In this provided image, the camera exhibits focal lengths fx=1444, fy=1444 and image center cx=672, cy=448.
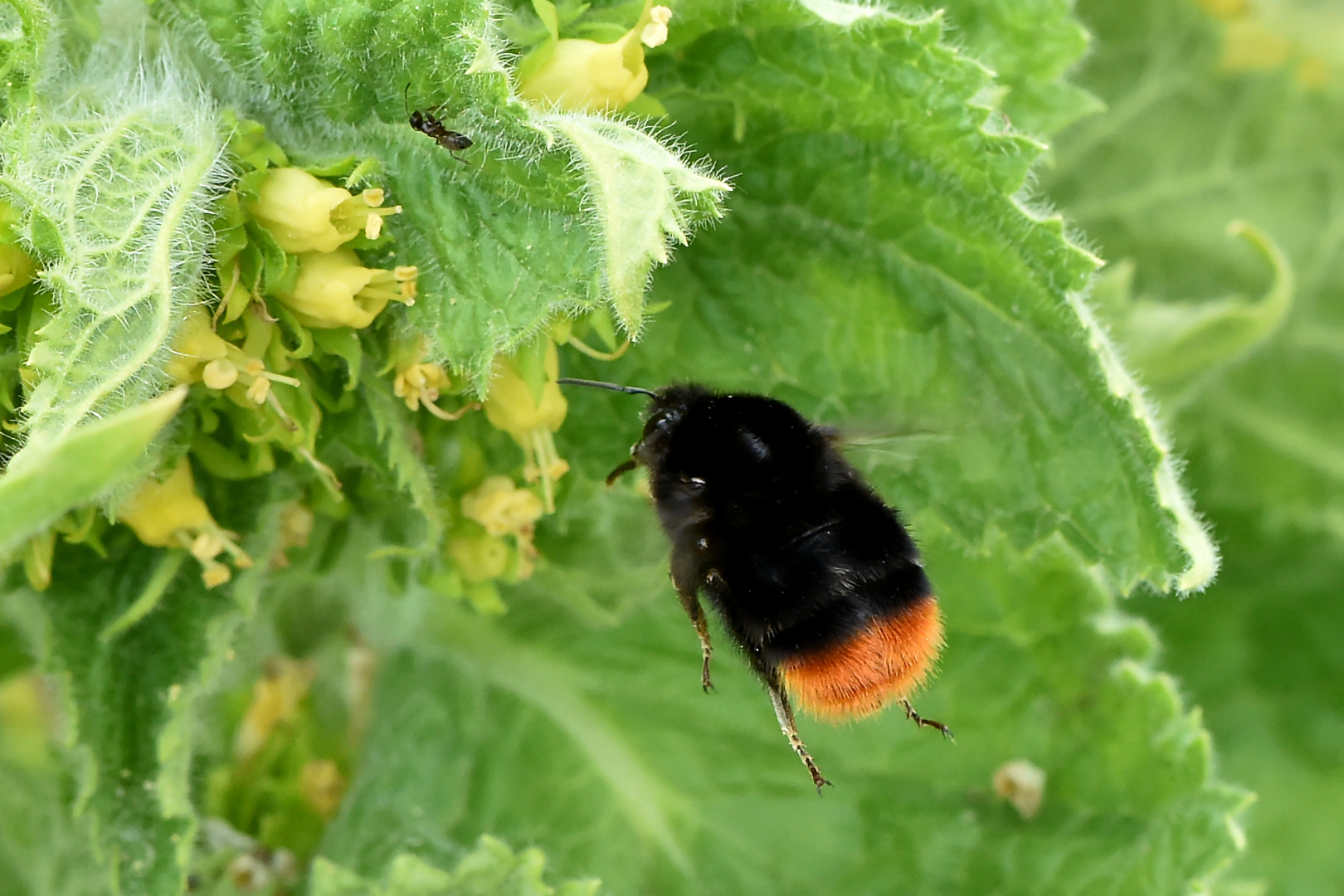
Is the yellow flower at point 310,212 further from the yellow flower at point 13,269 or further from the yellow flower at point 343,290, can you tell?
the yellow flower at point 13,269

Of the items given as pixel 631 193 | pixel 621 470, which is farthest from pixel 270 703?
pixel 631 193

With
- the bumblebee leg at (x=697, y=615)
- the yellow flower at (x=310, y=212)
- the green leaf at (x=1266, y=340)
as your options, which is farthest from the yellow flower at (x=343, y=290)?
the green leaf at (x=1266, y=340)

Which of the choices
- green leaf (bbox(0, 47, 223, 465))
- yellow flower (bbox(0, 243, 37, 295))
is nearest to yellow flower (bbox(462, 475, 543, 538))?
green leaf (bbox(0, 47, 223, 465))

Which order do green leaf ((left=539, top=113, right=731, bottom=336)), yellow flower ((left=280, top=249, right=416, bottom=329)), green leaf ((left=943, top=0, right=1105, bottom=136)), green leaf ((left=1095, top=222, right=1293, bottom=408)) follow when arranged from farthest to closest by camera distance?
green leaf ((left=1095, top=222, right=1293, bottom=408)), green leaf ((left=943, top=0, right=1105, bottom=136)), yellow flower ((left=280, top=249, right=416, bottom=329)), green leaf ((left=539, top=113, right=731, bottom=336))

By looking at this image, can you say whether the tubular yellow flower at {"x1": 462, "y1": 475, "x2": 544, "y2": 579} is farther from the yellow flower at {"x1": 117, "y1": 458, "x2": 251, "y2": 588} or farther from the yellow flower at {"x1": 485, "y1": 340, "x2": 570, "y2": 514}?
the yellow flower at {"x1": 117, "y1": 458, "x2": 251, "y2": 588}

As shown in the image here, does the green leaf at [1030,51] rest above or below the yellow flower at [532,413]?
A: above

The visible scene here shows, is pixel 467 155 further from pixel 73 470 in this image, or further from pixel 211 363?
pixel 73 470

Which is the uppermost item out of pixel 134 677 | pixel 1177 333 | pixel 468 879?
pixel 1177 333
